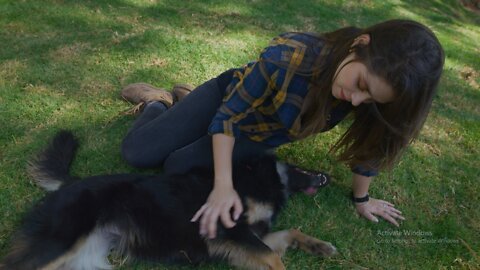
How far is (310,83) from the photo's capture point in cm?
221

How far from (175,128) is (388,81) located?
170cm

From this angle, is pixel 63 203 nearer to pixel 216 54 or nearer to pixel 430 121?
pixel 216 54

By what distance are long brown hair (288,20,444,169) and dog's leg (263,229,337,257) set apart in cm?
61

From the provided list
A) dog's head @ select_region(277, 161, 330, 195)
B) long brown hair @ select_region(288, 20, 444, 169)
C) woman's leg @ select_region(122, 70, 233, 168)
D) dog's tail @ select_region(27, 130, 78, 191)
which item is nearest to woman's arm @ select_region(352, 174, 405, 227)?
dog's head @ select_region(277, 161, 330, 195)

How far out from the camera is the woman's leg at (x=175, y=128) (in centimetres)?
301

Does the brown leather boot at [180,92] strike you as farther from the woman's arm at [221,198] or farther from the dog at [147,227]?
the woman's arm at [221,198]

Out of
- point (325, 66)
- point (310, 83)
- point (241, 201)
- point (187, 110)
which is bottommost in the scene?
point (241, 201)

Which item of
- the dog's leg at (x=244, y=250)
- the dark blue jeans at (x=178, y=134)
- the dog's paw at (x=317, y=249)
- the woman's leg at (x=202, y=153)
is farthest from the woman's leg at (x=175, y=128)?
the dog's paw at (x=317, y=249)

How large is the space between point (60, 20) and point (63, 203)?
3.49 metres

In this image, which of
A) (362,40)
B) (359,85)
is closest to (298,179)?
(359,85)

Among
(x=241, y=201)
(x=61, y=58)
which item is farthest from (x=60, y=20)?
(x=241, y=201)

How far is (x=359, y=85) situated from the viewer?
1887 millimetres

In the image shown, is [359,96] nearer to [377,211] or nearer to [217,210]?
[217,210]

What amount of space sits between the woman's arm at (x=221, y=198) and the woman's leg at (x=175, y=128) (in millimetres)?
685
